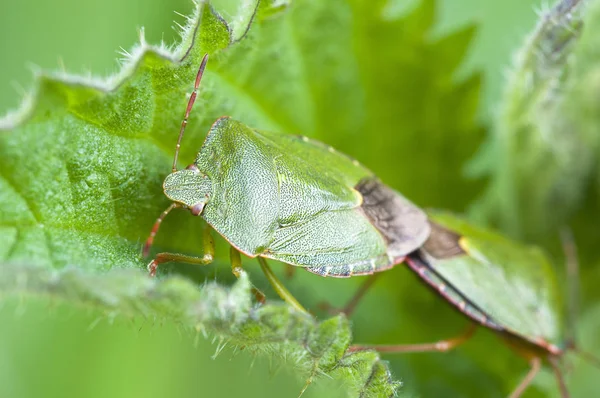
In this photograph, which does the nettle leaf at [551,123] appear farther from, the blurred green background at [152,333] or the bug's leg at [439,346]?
the bug's leg at [439,346]

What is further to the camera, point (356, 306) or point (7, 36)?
point (7, 36)

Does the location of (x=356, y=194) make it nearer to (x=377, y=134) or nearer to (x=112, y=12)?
(x=377, y=134)

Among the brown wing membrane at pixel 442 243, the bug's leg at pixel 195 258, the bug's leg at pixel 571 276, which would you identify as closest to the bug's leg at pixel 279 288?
the bug's leg at pixel 195 258

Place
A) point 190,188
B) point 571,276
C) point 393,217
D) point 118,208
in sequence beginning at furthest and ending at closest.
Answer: point 571,276 < point 393,217 < point 190,188 < point 118,208

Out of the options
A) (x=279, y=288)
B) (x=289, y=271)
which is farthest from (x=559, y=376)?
(x=279, y=288)

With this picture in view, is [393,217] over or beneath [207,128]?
beneath

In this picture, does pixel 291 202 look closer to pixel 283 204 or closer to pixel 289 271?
pixel 283 204

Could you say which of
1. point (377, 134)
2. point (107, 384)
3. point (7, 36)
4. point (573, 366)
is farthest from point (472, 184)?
point (7, 36)
